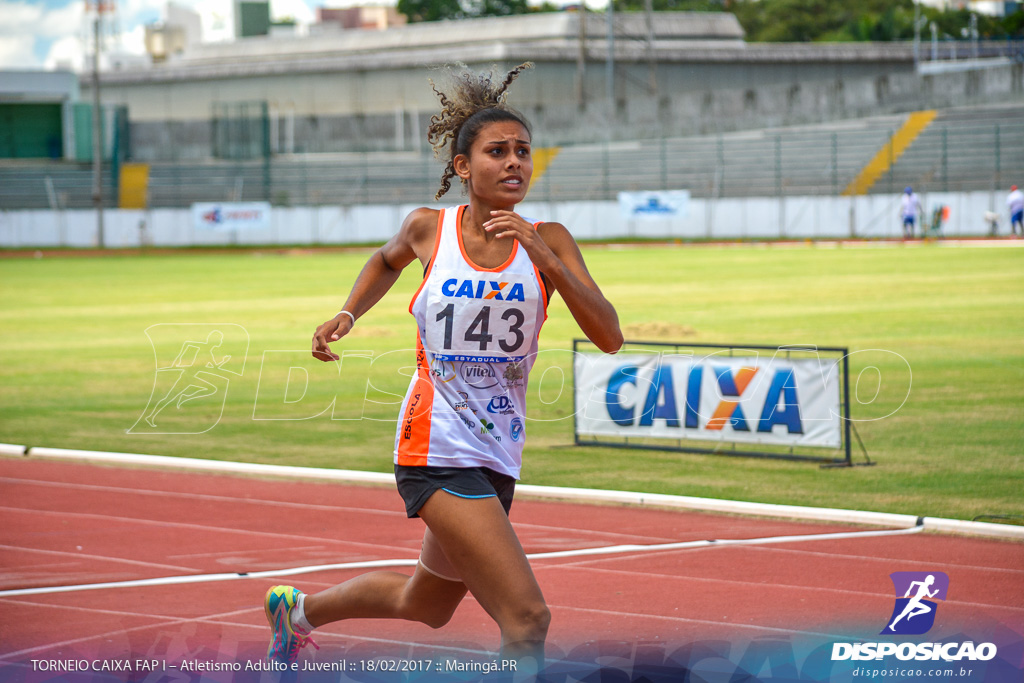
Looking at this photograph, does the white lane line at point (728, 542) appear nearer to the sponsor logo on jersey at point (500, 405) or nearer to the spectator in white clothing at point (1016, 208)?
the sponsor logo on jersey at point (500, 405)

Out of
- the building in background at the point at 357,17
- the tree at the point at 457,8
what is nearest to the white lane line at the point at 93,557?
the tree at the point at 457,8

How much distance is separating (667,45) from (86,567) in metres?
67.8

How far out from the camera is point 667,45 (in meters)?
70.9

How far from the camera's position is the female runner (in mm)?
3855

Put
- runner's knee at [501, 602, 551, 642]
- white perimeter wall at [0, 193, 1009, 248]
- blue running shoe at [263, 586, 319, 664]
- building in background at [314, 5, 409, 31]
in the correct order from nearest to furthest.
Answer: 1. runner's knee at [501, 602, 551, 642]
2. blue running shoe at [263, 586, 319, 664]
3. white perimeter wall at [0, 193, 1009, 248]
4. building in background at [314, 5, 409, 31]

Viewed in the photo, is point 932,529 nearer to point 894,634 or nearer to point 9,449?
point 894,634

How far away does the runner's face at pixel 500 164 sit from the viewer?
13.4 feet

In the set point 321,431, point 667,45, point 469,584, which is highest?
point 667,45

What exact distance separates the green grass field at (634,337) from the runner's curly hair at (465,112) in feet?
14.1

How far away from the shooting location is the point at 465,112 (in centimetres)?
431

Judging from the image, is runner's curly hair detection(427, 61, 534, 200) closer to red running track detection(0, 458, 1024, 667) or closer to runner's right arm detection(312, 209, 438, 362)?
runner's right arm detection(312, 209, 438, 362)

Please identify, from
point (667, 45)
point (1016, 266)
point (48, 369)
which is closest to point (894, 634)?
point (48, 369)

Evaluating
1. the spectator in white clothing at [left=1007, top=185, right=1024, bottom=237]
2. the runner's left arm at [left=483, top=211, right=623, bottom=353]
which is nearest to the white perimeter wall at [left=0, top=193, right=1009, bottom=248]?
the spectator in white clothing at [left=1007, top=185, right=1024, bottom=237]

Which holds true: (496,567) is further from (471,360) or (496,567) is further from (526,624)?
(471,360)
